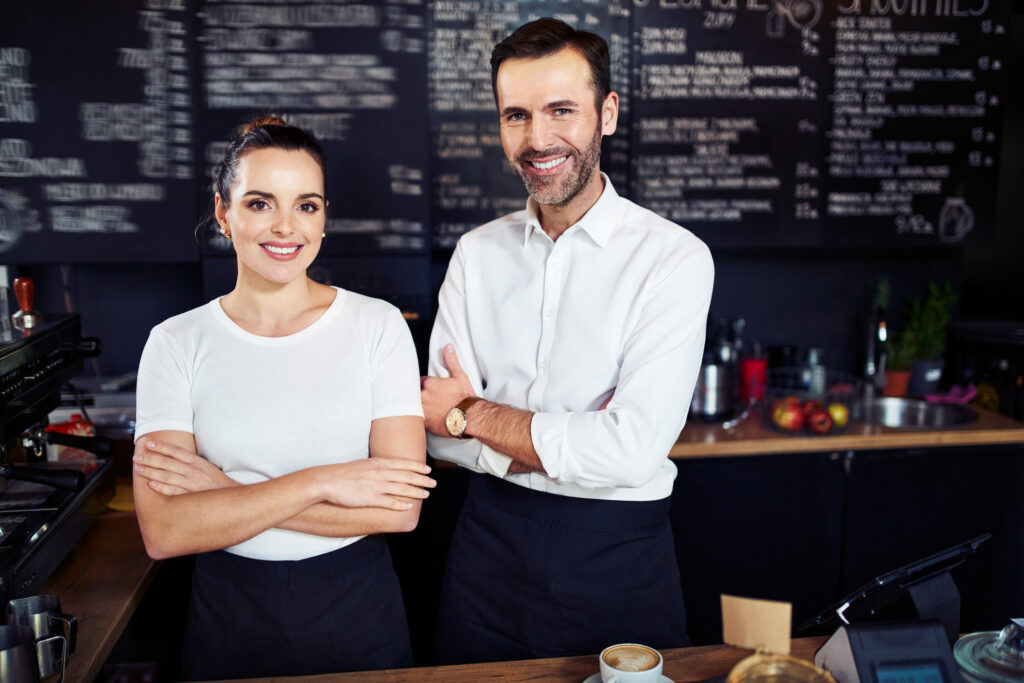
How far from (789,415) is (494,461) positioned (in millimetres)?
1397

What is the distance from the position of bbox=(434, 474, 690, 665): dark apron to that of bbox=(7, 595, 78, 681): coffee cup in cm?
81

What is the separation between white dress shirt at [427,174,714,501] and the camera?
161cm

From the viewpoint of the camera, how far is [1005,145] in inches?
142

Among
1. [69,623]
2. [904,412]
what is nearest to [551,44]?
[69,623]

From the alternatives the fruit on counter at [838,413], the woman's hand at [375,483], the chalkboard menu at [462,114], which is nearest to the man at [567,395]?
the woman's hand at [375,483]

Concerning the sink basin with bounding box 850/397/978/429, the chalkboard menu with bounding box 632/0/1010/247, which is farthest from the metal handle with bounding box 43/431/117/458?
the sink basin with bounding box 850/397/978/429

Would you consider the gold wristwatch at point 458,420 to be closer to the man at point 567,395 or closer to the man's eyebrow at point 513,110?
the man at point 567,395

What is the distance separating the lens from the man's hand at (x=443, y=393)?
1.79 metres

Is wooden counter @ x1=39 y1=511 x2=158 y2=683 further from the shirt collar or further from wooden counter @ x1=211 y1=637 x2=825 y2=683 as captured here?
the shirt collar

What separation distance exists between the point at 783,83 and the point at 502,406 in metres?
2.03

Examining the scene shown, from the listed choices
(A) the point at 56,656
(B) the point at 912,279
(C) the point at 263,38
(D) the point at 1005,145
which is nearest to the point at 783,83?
(B) the point at 912,279

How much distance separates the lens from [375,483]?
156 centimetres

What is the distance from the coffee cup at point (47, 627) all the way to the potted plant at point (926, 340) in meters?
2.97

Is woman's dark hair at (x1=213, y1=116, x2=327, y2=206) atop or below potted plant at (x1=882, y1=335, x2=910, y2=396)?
atop
